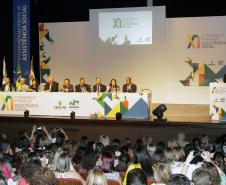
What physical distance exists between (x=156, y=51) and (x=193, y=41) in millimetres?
958

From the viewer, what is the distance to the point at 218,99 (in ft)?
26.9

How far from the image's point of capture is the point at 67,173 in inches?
163

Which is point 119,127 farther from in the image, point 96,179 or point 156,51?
point 96,179

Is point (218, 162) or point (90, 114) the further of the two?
point (90, 114)

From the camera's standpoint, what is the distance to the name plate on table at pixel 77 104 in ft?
28.3

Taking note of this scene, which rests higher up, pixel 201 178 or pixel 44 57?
pixel 44 57

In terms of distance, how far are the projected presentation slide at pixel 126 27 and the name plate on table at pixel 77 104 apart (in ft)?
9.23

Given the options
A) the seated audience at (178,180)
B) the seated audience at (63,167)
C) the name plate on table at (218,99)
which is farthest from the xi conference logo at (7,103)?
the seated audience at (178,180)

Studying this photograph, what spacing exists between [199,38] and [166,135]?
3522 mm

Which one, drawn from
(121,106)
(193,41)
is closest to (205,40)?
(193,41)

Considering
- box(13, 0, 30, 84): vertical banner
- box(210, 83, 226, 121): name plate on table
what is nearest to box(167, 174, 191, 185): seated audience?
box(210, 83, 226, 121): name plate on table

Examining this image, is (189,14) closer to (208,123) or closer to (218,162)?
(208,123)

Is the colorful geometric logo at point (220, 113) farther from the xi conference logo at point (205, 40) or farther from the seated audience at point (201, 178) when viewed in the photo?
the seated audience at point (201, 178)

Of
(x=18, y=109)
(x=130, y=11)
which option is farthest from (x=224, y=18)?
(x=18, y=109)
